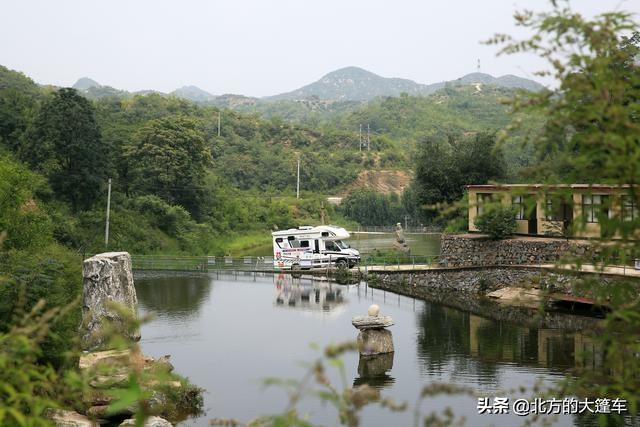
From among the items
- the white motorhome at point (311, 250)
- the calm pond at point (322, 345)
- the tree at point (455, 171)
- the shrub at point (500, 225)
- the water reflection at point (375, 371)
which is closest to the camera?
the calm pond at point (322, 345)

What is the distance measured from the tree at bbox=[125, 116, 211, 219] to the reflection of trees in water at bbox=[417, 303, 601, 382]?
27.1 metres

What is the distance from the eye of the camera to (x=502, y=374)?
1730 centimetres

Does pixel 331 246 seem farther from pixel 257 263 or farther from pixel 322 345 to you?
pixel 322 345

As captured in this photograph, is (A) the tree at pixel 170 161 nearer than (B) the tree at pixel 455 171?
No

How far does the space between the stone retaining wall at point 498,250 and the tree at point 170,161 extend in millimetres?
21699

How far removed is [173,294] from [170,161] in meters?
21.0

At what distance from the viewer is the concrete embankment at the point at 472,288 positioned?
80.6 ft

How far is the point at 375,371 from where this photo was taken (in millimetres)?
17969

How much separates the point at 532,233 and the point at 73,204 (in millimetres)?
22709

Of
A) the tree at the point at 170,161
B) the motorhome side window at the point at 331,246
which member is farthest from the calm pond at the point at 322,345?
the tree at the point at 170,161

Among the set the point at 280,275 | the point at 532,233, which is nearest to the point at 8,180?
the point at 280,275

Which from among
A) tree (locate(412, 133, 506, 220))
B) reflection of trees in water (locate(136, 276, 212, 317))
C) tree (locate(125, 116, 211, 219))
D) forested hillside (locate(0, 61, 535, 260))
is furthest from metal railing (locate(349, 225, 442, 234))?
reflection of trees in water (locate(136, 276, 212, 317))

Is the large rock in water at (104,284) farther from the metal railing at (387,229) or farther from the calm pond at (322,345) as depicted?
the metal railing at (387,229)

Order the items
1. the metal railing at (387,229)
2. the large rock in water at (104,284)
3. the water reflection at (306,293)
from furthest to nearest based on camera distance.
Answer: the metal railing at (387,229), the water reflection at (306,293), the large rock in water at (104,284)
